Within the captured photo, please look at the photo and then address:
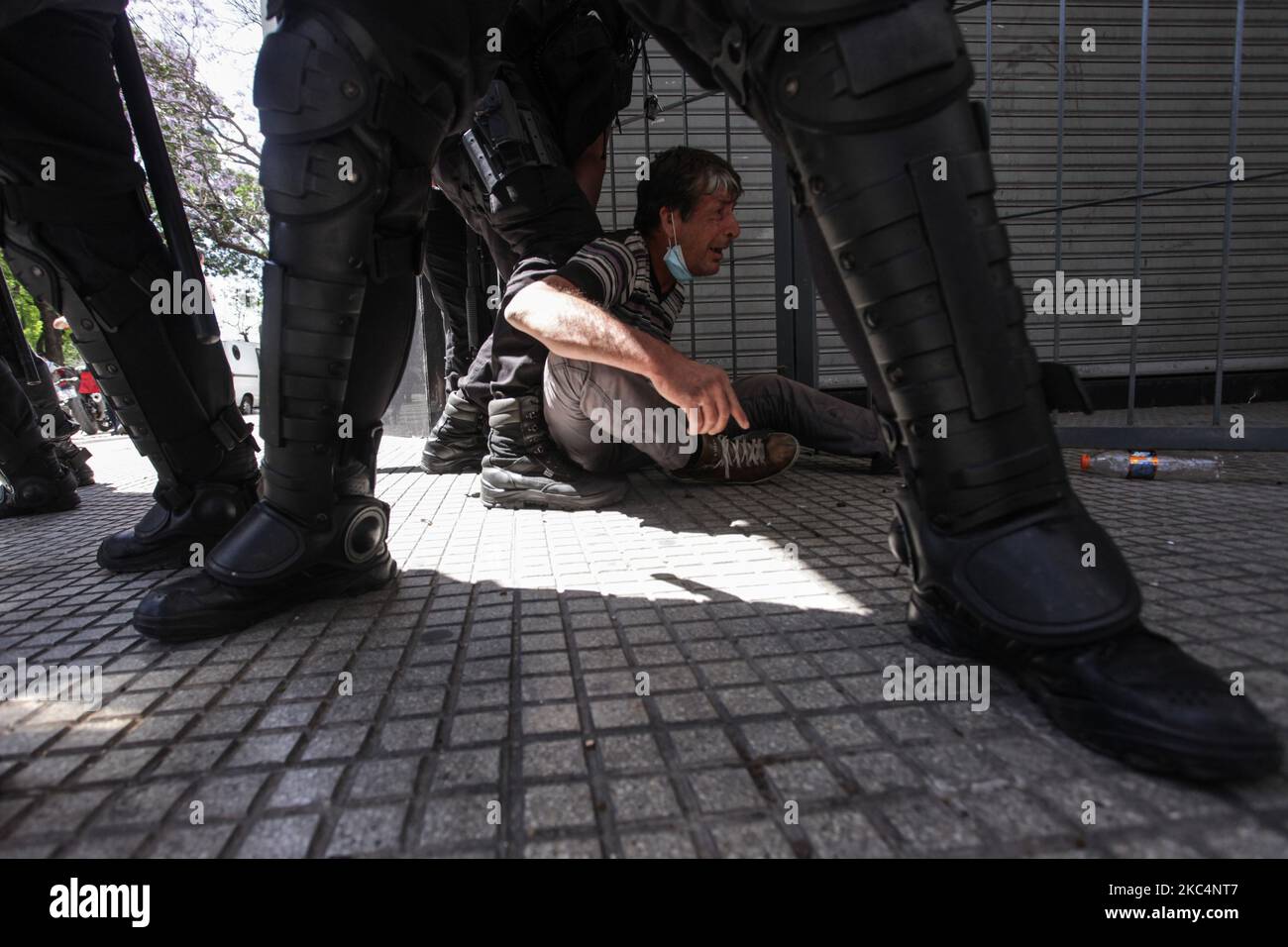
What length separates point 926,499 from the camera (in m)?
1.09

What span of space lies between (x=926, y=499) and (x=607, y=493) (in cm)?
173

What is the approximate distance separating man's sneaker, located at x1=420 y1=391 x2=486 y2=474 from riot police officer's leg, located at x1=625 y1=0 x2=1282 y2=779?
2.83 metres

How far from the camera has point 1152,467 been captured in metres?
2.83

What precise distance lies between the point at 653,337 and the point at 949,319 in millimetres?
1255

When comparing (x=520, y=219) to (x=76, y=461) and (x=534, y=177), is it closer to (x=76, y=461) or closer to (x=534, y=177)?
(x=534, y=177)

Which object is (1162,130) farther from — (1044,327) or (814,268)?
(814,268)

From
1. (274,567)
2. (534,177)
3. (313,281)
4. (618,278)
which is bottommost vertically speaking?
(274,567)

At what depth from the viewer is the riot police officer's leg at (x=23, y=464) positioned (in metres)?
3.00

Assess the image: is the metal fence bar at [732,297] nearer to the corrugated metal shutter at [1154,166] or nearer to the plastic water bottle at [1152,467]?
the corrugated metal shutter at [1154,166]

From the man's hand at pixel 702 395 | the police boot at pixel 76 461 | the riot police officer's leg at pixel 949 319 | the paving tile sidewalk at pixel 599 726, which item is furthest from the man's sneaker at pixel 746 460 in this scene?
the police boot at pixel 76 461

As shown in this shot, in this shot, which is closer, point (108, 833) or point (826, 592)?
point (108, 833)

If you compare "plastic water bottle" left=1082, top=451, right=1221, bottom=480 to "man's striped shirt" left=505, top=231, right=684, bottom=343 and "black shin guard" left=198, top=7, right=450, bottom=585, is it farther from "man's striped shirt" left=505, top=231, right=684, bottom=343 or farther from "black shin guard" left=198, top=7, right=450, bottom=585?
"black shin guard" left=198, top=7, right=450, bottom=585

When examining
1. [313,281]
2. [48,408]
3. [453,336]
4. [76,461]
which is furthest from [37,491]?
[313,281]
